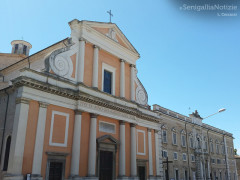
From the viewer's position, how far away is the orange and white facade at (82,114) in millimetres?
12898

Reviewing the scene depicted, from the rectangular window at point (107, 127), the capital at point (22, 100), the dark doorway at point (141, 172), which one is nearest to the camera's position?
the capital at point (22, 100)

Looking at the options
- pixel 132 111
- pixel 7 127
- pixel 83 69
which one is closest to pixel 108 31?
pixel 83 69

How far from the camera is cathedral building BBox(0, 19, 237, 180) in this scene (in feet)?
42.5

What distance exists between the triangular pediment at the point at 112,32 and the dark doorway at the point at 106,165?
896cm

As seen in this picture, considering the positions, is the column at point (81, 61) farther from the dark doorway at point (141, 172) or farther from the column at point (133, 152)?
the dark doorway at point (141, 172)

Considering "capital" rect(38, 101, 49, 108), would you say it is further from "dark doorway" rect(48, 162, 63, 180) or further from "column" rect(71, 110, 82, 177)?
"dark doorway" rect(48, 162, 63, 180)

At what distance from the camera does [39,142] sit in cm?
1302

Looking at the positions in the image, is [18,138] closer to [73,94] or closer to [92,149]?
[73,94]

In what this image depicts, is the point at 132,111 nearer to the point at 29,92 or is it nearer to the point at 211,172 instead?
the point at 29,92

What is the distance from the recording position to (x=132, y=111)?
19.2 meters

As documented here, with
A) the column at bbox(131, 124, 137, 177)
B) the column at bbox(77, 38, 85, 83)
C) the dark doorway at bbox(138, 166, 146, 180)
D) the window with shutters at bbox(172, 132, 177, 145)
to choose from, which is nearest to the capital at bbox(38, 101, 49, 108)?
the column at bbox(77, 38, 85, 83)

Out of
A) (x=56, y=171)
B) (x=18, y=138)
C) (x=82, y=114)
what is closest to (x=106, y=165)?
(x=82, y=114)

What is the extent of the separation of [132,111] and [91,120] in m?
4.21

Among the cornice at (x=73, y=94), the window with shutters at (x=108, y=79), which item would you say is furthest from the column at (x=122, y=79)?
the cornice at (x=73, y=94)
